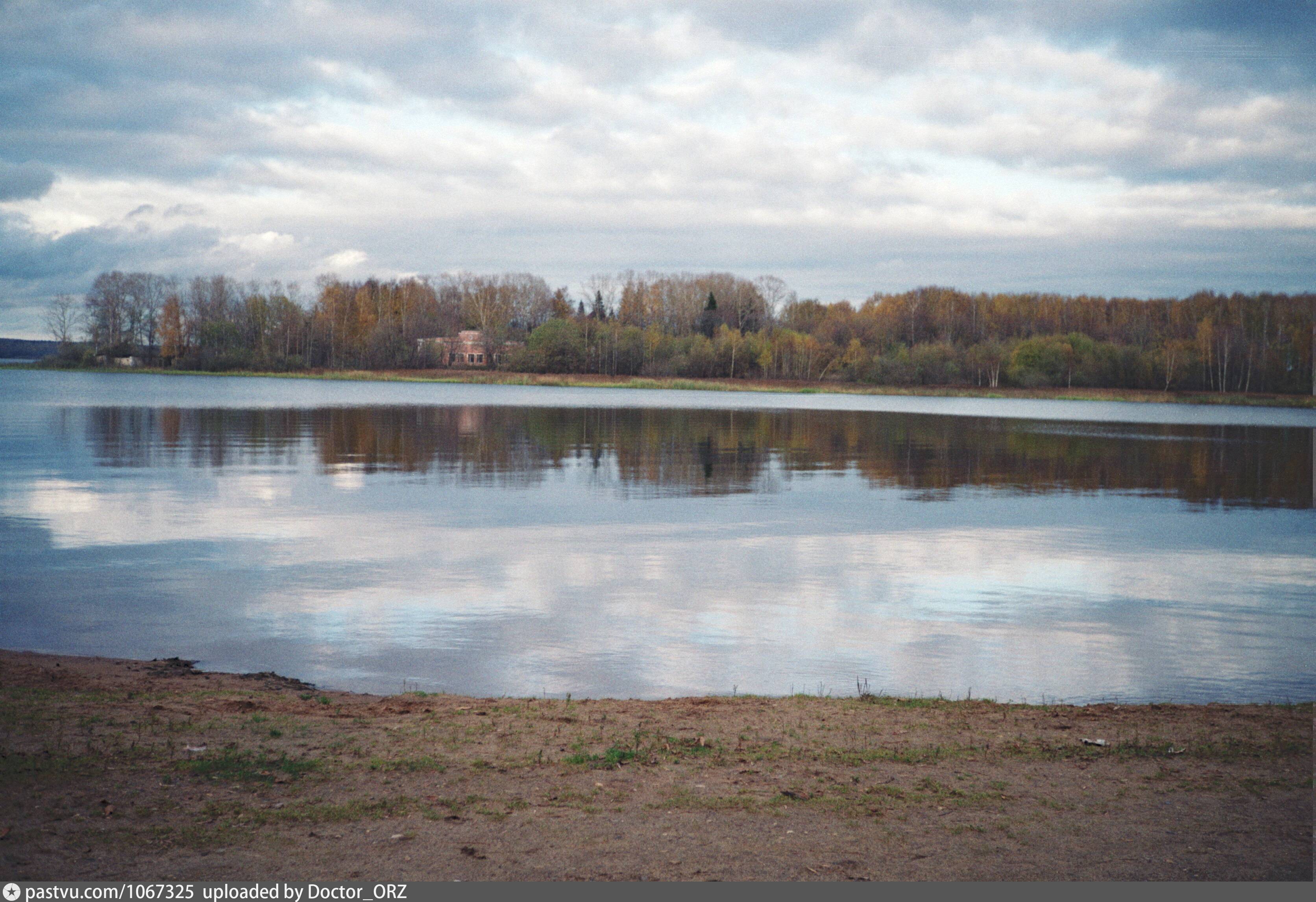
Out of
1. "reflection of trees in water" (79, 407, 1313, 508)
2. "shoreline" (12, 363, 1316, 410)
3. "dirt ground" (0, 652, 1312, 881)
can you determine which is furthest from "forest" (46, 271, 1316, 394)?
"dirt ground" (0, 652, 1312, 881)

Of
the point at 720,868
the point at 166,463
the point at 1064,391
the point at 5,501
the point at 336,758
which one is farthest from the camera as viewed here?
the point at 1064,391

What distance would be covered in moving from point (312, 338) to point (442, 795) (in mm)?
145510

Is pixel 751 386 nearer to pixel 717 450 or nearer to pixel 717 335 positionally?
pixel 717 335

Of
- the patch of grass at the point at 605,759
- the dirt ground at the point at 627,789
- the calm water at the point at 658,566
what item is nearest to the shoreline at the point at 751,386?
the calm water at the point at 658,566

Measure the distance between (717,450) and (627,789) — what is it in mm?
32482

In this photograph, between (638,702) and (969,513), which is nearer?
(638,702)

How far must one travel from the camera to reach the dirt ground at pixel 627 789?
571 centimetres

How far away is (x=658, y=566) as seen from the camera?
16.9m

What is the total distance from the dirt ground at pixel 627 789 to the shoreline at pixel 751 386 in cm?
11118

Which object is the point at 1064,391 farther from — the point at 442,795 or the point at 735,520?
the point at 442,795

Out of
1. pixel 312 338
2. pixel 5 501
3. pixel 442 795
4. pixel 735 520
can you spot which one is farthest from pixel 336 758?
pixel 312 338

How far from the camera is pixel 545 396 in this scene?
89.0 metres

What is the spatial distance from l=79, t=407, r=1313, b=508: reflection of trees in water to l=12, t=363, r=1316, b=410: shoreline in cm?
6165

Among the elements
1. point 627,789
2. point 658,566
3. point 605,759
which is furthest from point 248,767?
point 658,566
